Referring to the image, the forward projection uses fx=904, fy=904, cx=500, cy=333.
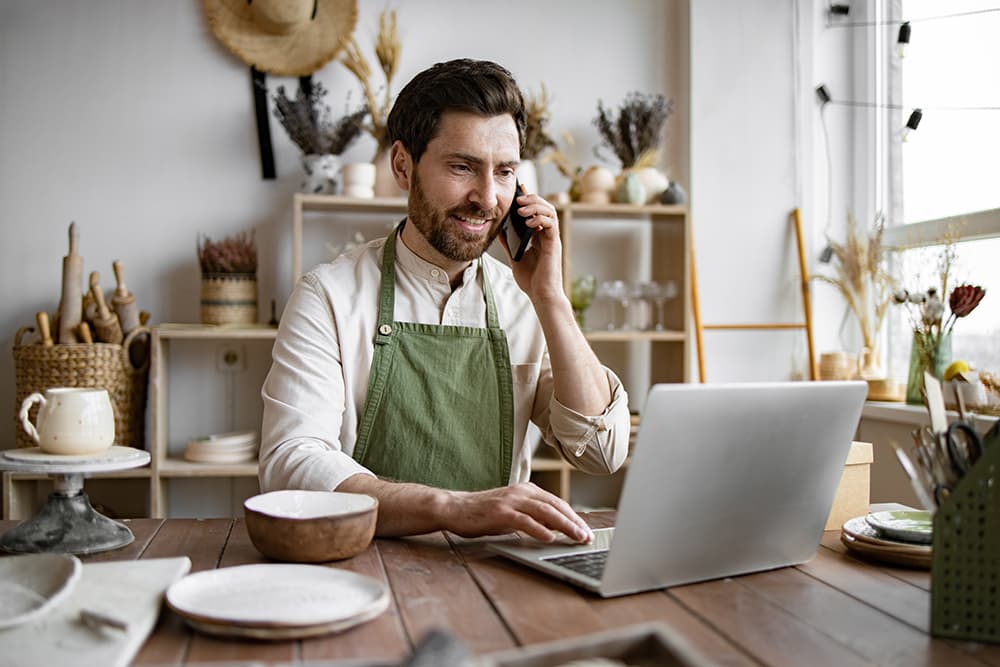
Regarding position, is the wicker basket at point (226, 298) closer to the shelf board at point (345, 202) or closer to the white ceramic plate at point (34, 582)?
the shelf board at point (345, 202)

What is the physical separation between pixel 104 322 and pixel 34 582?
212 cm

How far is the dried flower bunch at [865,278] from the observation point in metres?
3.36

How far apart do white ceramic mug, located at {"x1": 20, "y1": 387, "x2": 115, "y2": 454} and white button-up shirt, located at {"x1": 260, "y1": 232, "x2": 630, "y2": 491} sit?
33cm

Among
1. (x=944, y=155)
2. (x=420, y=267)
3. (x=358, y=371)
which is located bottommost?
(x=358, y=371)

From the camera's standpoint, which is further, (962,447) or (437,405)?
(437,405)

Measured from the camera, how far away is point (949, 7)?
316 centimetres

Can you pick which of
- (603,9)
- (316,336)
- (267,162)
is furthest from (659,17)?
(316,336)

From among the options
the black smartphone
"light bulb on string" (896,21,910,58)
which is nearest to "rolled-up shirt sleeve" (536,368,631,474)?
the black smartphone

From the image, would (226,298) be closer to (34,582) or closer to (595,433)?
(595,433)

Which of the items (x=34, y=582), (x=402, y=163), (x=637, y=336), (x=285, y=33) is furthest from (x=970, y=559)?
(x=285, y=33)

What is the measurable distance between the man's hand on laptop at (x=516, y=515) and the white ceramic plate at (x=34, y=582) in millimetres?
530

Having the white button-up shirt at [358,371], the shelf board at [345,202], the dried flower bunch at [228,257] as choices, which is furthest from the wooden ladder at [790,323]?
the dried flower bunch at [228,257]

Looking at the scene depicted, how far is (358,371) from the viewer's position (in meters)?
1.87

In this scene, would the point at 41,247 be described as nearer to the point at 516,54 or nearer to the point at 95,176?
the point at 95,176
